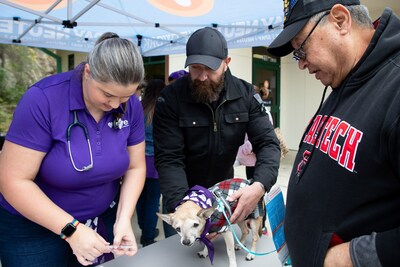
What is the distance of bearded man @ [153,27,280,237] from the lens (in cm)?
171

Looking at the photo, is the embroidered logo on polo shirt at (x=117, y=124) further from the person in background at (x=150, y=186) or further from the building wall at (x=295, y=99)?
the building wall at (x=295, y=99)

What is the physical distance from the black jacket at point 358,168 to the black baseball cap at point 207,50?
0.82m

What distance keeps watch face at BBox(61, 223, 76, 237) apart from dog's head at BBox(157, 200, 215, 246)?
19.2 inches

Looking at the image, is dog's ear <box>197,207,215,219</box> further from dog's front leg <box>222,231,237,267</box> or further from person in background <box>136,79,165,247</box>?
person in background <box>136,79,165,247</box>

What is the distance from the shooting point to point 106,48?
3.97 feet

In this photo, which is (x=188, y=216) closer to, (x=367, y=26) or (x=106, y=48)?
(x=106, y=48)

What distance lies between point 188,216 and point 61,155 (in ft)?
2.07

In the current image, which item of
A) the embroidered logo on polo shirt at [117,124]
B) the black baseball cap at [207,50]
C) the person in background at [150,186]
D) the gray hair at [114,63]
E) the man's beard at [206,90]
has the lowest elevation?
the person in background at [150,186]

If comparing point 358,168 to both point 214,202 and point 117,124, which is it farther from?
point 117,124

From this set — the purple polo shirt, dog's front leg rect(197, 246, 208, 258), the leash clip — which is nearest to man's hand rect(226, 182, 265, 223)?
the leash clip

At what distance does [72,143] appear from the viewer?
125 centimetres

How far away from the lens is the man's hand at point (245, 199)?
1.51m

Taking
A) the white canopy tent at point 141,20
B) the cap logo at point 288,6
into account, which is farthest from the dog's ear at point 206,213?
the white canopy tent at point 141,20

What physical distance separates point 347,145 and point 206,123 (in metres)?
1.03
